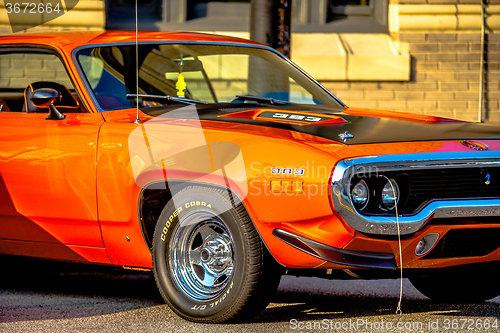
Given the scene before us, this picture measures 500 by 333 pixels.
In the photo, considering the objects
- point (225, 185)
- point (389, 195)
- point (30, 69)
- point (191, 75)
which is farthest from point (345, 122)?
point (30, 69)

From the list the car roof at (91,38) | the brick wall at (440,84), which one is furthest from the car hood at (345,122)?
the brick wall at (440,84)

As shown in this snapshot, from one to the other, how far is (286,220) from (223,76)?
8.28 feet

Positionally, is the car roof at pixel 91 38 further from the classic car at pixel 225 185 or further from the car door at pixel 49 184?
the car door at pixel 49 184

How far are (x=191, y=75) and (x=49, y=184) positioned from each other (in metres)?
1.41

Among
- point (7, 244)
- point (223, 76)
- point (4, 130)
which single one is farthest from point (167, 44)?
point (7, 244)

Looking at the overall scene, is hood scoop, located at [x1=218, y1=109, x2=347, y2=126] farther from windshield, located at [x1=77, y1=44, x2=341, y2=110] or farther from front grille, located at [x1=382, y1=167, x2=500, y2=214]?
front grille, located at [x1=382, y1=167, x2=500, y2=214]

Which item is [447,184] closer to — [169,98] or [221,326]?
[221,326]

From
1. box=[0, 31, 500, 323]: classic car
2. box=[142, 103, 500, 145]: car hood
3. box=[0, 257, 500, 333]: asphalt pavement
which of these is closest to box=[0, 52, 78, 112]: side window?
box=[0, 257, 500, 333]: asphalt pavement

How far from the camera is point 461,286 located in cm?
485

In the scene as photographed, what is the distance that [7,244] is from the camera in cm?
490

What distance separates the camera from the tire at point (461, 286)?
4734mm

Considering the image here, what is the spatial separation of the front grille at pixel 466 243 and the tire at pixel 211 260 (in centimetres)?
81

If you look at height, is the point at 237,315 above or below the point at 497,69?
below

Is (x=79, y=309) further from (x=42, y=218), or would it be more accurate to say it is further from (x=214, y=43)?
(x=214, y=43)
